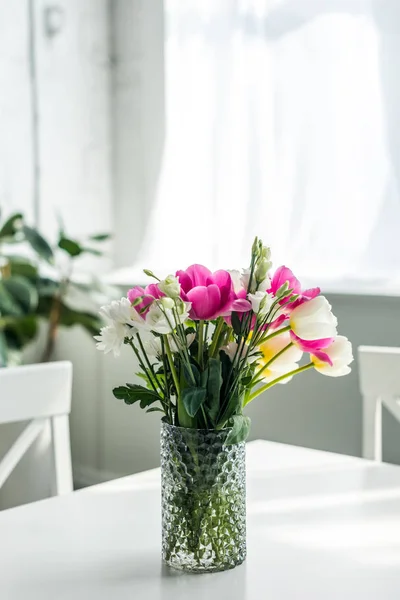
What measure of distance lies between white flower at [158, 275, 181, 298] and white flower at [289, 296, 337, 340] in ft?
0.42

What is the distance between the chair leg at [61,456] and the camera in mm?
1518

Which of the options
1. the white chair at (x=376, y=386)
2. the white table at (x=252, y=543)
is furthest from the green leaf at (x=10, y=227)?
the white table at (x=252, y=543)

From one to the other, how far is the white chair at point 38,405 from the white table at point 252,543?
22 cm

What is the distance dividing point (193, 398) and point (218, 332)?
85mm

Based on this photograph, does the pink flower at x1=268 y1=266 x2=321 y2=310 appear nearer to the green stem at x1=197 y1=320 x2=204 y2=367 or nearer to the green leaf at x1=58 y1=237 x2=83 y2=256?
the green stem at x1=197 y1=320 x2=204 y2=367

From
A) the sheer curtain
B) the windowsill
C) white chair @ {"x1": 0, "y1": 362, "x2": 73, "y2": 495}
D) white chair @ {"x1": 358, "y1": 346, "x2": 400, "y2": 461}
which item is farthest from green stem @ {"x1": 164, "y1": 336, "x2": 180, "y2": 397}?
the sheer curtain

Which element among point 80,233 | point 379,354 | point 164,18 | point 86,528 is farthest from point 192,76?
point 86,528

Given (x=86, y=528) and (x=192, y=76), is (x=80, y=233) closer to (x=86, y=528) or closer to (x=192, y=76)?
(x=192, y=76)

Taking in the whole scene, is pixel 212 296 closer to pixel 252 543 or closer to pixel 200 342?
pixel 200 342

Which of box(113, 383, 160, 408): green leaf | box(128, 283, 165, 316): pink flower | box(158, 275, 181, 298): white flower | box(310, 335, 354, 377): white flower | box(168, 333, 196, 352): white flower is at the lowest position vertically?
box(113, 383, 160, 408): green leaf

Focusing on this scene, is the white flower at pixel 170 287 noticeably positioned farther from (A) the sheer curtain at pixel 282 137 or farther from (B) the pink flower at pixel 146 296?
(A) the sheer curtain at pixel 282 137

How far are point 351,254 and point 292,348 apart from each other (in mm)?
1869

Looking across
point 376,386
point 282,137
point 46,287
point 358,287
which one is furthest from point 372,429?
point 46,287

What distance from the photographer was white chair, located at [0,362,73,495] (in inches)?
57.1
